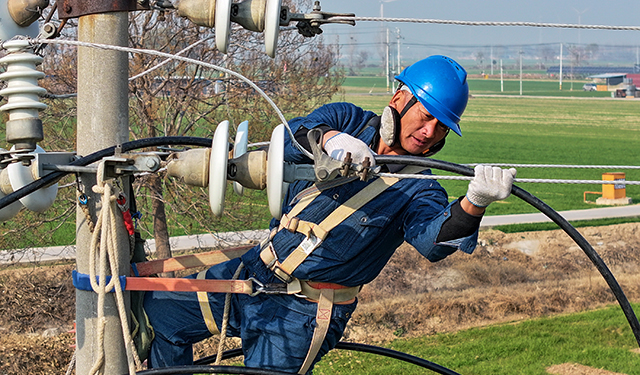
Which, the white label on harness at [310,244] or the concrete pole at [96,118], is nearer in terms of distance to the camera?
the concrete pole at [96,118]

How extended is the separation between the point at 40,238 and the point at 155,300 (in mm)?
4747

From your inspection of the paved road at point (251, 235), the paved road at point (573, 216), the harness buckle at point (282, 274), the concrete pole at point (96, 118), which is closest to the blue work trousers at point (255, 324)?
the harness buckle at point (282, 274)

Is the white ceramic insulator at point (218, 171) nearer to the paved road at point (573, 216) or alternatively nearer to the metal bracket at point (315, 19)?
the metal bracket at point (315, 19)

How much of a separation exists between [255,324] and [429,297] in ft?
17.8

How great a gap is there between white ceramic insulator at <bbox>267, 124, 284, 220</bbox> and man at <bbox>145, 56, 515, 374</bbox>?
0.43 m

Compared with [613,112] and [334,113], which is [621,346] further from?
[613,112]

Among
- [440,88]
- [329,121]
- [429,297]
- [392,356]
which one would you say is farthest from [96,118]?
[429,297]

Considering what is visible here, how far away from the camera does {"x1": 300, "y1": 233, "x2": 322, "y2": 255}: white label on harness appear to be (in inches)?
130

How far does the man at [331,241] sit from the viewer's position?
10.7 feet

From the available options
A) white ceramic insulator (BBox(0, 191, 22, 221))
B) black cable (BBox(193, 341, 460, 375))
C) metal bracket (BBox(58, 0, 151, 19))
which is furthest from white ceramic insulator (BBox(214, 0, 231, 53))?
black cable (BBox(193, 341, 460, 375))

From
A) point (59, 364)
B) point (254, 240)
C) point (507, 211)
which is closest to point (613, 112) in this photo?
point (507, 211)

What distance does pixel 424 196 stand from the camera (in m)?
3.35

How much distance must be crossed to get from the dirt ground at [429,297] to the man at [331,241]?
11.6 ft

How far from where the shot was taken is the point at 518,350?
7.02 m
